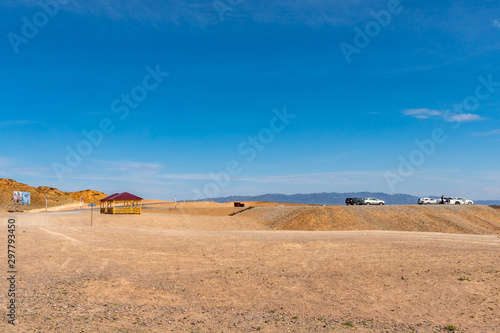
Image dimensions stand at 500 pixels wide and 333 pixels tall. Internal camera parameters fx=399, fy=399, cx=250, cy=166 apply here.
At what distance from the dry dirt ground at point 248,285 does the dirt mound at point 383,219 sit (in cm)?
1600

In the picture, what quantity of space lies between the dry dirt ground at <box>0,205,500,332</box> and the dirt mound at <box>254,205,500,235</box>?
1600 centimetres

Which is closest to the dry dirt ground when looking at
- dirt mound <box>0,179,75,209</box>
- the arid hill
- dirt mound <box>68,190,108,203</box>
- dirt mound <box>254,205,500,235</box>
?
dirt mound <box>254,205,500,235</box>

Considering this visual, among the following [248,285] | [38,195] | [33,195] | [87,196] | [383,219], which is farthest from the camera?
[87,196]

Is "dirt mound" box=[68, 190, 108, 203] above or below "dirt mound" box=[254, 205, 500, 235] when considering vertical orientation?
above

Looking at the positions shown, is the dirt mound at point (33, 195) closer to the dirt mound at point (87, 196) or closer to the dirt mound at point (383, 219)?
the dirt mound at point (87, 196)

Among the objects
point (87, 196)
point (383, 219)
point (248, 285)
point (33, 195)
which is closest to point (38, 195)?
point (33, 195)

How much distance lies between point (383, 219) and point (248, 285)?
35.2 metres

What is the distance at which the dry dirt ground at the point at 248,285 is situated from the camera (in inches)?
467

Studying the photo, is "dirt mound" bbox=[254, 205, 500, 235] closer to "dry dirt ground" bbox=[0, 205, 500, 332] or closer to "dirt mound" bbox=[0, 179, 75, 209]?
"dry dirt ground" bbox=[0, 205, 500, 332]

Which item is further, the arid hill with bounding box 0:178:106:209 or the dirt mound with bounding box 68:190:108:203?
the dirt mound with bounding box 68:190:108:203

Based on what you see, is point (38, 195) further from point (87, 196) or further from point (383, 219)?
point (383, 219)

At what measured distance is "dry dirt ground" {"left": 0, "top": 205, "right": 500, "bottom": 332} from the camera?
1187cm

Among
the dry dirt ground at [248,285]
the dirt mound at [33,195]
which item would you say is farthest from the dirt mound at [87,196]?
the dry dirt ground at [248,285]

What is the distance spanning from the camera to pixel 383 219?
155 feet
